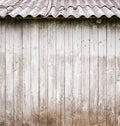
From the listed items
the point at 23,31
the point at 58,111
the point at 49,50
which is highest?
the point at 23,31

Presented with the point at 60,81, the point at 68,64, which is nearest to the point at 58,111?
the point at 60,81

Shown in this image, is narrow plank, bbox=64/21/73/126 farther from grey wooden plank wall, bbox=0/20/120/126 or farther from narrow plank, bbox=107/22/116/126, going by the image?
narrow plank, bbox=107/22/116/126

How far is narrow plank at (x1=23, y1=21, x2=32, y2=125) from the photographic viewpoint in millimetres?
6359

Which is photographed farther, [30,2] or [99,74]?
[30,2]

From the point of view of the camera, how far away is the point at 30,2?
6844mm

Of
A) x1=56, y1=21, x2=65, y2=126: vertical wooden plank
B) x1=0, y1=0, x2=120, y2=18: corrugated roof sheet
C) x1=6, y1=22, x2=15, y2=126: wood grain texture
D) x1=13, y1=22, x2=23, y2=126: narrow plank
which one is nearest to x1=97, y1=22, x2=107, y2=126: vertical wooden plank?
x1=0, y1=0, x2=120, y2=18: corrugated roof sheet

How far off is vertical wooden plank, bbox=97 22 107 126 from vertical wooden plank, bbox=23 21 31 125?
59.2 inches

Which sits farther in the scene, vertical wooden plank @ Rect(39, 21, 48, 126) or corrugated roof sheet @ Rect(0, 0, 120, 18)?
vertical wooden plank @ Rect(39, 21, 48, 126)

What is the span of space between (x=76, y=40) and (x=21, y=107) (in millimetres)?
1865

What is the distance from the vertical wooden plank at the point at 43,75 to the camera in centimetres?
634

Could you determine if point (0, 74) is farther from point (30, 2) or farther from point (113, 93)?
point (113, 93)

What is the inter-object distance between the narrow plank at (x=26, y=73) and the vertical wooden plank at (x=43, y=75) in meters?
0.26

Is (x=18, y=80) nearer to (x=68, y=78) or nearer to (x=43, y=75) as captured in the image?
(x=43, y=75)

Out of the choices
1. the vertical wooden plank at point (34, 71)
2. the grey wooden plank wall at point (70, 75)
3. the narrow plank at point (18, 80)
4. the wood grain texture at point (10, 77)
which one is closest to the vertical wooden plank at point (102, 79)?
the grey wooden plank wall at point (70, 75)
